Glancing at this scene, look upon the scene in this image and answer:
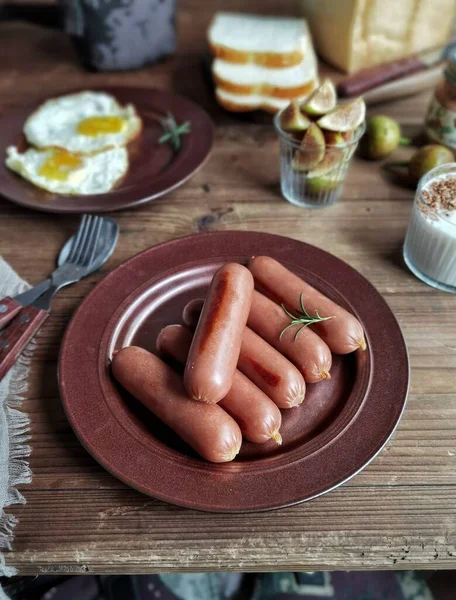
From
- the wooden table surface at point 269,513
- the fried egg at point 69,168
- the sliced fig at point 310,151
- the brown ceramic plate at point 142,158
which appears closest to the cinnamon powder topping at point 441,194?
the wooden table surface at point 269,513

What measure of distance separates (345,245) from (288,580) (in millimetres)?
965

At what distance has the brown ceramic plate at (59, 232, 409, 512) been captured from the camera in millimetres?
966

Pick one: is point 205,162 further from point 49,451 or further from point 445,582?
point 445,582

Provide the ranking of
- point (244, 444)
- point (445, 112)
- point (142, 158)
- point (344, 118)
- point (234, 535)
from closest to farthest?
1. point (234, 535)
2. point (244, 444)
3. point (344, 118)
4. point (445, 112)
5. point (142, 158)

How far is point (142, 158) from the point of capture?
1720 millimetres

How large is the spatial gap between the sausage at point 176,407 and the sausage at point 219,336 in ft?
0.10

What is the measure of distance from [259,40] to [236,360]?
4.41 feet

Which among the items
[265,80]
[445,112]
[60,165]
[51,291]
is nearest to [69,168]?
[60,165]

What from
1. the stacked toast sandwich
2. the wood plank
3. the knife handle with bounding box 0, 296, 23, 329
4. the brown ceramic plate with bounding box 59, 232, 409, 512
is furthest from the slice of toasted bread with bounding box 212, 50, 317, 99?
the wood plank

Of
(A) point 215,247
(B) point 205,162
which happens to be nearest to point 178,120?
(B) point 205,162

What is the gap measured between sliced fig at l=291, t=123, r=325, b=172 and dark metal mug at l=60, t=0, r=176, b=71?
967mm

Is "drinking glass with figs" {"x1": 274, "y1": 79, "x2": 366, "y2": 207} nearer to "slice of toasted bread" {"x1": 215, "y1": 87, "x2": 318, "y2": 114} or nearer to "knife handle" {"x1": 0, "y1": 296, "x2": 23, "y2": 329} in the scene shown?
"slice of toasted bread" {"x1": 215, "y1": 87, "x2": 318, "y2": 114}

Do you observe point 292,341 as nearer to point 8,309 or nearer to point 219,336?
point 219,336

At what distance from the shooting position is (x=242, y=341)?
1.09m
